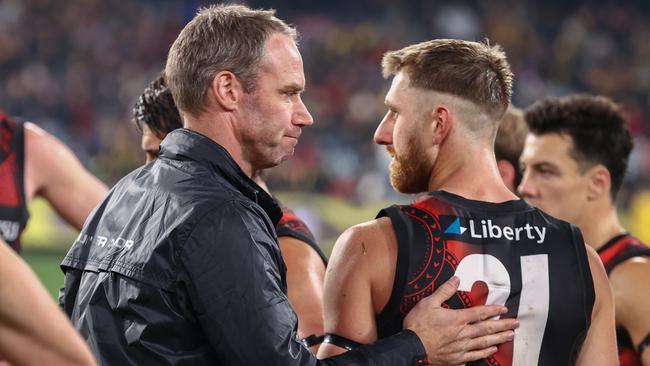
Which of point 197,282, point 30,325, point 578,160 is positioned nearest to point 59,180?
point 197,282

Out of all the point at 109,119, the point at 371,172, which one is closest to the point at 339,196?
the point at 371,172

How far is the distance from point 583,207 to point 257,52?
2.48m

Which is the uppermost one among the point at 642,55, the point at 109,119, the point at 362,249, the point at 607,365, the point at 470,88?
the point at 642,55

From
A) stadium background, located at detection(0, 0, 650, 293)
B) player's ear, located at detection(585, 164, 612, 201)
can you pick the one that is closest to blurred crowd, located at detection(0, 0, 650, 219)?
stadium background, located at detection(0, 0, 650, 293)

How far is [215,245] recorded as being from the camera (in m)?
2.72

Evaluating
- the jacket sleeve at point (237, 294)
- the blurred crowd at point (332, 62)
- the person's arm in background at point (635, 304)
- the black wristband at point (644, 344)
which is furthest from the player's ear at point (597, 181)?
the blurred crowd at point (332, 62)

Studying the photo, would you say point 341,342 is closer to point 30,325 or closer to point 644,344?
point 30,325

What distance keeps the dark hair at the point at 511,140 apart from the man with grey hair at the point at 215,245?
2017 millimetres

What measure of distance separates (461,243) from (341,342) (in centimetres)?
52

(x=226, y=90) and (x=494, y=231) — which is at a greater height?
(x=226, y=90)

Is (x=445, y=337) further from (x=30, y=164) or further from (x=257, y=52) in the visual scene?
(x=30, y=164)

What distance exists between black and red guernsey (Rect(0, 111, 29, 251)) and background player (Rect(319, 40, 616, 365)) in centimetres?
201

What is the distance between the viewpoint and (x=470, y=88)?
3.31m

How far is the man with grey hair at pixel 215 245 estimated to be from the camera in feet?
8.92
